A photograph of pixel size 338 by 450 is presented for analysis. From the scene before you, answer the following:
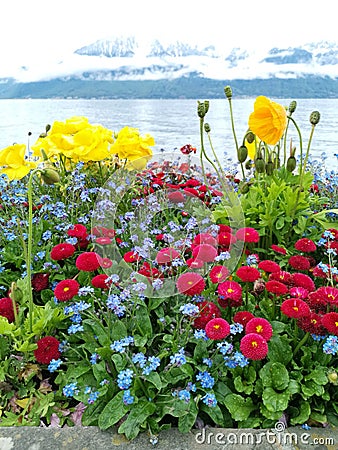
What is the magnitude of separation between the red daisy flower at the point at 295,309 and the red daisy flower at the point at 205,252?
413mm

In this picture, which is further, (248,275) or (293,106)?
(293,106)

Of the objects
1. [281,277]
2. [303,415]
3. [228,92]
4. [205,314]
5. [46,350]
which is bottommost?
[303,415]

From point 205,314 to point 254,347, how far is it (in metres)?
0.32

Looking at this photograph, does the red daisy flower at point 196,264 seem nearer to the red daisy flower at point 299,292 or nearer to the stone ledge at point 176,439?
the red daisy flower at point 299,292

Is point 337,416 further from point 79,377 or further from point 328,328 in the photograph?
point 79,377

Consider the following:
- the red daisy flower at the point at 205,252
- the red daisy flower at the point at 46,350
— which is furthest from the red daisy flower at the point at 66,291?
the red daisy flower at the point at 205,252

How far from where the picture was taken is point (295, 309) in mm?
1695

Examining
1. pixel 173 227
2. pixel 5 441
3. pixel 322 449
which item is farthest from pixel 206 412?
pixel 173 227

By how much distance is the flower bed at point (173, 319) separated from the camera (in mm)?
1673

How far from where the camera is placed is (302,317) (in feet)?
5.62

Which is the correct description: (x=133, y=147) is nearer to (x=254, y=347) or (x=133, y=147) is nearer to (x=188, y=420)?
(x=254, y=347)

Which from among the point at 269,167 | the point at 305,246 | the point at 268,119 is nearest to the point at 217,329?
the point at 305,246

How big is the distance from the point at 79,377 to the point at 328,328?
3.05ft

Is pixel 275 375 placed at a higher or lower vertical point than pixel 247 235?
lower
